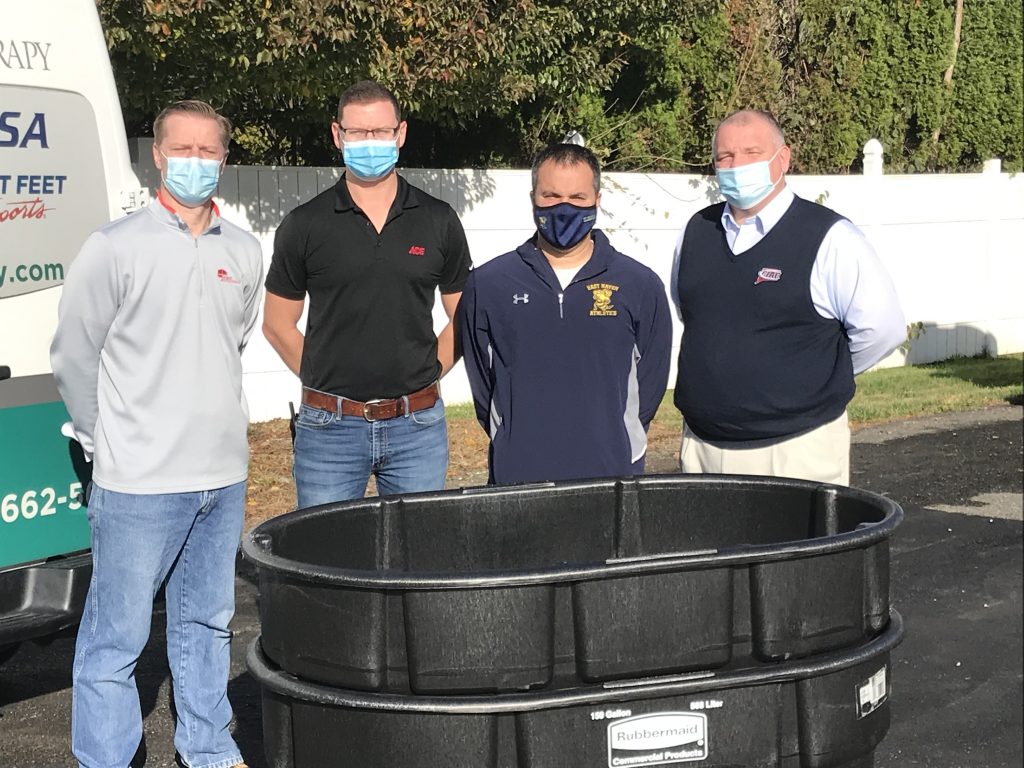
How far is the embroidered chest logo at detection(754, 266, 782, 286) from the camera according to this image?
454 centimetres

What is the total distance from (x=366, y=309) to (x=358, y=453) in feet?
1.68

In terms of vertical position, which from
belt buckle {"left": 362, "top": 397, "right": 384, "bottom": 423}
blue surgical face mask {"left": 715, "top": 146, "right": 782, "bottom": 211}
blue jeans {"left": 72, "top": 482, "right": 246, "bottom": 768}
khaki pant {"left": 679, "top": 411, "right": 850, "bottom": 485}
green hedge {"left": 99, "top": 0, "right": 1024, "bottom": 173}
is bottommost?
blue jeans {"left": 72, "top": 482, "right": 246, "bottom": 768}

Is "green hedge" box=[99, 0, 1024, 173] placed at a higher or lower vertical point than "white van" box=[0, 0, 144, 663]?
higher

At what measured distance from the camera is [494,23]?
384 inches

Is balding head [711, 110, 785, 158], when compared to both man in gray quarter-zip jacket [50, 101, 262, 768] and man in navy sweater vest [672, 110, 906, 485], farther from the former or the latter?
man in gray quarter-zip jacket [50, 101, 262, 768]

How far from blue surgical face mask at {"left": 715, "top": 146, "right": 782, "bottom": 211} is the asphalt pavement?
5.09 feet

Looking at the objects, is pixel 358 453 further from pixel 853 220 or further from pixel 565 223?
pixel 853 220

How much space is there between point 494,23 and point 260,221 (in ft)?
8.99

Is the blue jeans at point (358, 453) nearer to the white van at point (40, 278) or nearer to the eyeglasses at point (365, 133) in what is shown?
the white van at point (40, 278)

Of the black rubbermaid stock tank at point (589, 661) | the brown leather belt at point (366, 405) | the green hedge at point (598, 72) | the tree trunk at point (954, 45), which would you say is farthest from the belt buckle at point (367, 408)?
the tree trunk at point (954, 45)

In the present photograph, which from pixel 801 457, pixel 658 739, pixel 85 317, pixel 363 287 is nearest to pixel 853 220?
pixel 801 457

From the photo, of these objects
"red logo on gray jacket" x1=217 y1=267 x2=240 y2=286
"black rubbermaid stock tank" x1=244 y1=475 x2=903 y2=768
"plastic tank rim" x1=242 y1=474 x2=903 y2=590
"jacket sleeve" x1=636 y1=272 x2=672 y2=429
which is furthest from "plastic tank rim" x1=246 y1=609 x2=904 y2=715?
"red logo on gray jacket" x1=217 y1=267 x2=240 y2=286

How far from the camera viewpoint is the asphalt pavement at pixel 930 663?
508 centimetres

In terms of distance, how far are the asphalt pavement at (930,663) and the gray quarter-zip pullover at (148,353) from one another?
130cm
